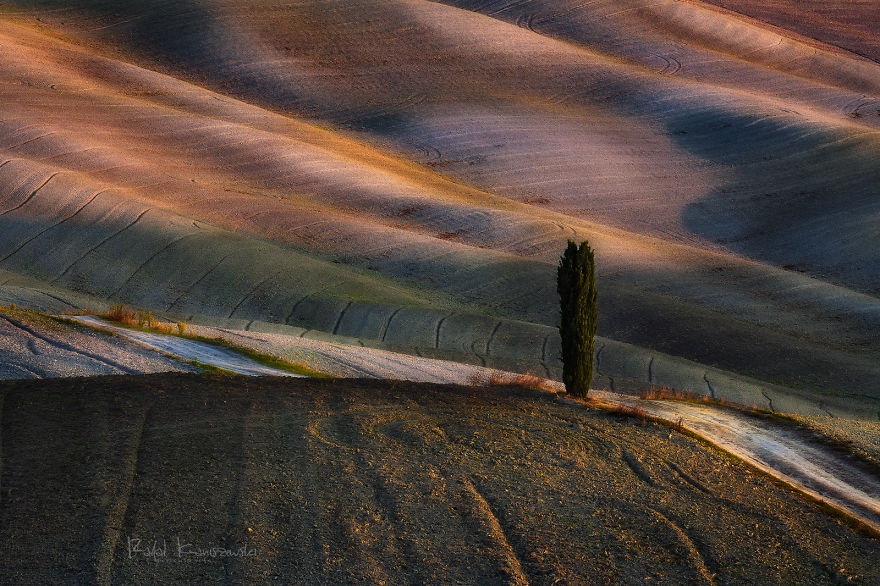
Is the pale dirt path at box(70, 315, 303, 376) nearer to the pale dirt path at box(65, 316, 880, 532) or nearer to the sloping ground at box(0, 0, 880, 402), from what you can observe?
the pale dirt path at box(65, 316, 880, 532)

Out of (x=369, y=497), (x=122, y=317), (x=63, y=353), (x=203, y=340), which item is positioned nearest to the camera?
(x=369, y=497)

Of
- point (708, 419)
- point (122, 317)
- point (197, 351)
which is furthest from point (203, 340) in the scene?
point (708, 419)

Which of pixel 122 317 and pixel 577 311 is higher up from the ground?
pixel 577 311

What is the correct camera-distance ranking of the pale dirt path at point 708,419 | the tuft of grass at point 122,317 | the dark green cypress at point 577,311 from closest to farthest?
the pale dirt path at point 708,419 → the dark green cypress at point 577,311 → the tuft of grass at point 122,317

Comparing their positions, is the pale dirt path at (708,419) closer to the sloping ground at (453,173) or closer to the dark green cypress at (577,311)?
the dark green cypress at (577,311)

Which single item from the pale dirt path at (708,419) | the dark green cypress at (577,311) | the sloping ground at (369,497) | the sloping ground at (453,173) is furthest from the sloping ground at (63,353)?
the sloping ground at (453,173)

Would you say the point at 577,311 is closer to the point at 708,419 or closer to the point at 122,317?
Answer: the point at 708,419

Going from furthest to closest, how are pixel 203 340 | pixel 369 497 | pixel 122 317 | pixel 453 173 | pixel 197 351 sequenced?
pixel 453 173
pixel 122 317
pixel 203 340
pixel 197 351
pixel 369 497

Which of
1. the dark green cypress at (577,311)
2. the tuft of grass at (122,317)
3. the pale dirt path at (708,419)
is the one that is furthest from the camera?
the tuft of grass at (122,317)
